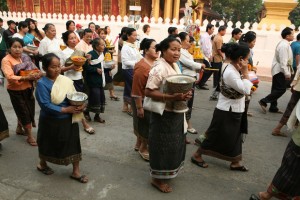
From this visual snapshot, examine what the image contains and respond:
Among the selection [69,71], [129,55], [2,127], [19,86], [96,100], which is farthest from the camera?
[129,55]

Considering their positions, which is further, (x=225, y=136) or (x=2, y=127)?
(x=2, y=127)

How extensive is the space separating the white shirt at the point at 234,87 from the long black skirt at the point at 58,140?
1725 millimetres

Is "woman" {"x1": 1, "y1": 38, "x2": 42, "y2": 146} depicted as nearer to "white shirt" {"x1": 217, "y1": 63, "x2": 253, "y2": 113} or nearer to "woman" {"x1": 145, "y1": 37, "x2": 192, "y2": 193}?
"woman" {"x1": 145, "y1": 37, "x2": 192, "y2": 193}

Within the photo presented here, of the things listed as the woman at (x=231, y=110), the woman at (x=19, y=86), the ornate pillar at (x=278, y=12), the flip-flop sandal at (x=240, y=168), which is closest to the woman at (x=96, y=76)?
the woman at (x=19, y=86)

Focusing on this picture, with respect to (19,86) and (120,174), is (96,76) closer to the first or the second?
(19,86)

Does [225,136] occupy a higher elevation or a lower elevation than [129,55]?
lower

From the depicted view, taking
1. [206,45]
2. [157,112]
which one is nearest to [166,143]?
[157,112]

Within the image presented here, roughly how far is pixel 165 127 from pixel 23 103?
7.32ft

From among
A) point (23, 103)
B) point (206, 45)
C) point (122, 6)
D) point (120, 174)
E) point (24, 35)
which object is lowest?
point (120, 174)

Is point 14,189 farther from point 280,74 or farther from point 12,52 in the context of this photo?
point 280,74

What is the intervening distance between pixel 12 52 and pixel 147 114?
1.98 metres

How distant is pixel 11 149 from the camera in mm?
3998

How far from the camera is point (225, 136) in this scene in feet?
11.1

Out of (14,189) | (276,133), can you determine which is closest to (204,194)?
(14,189)
